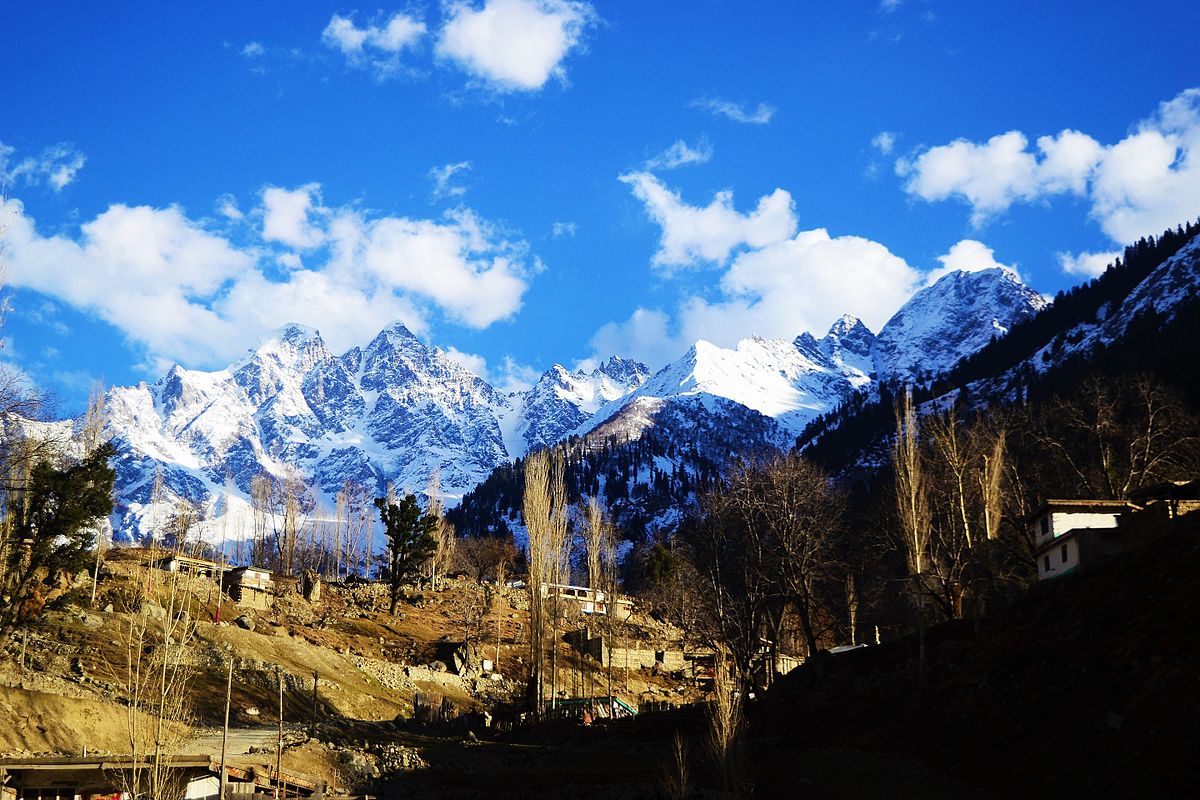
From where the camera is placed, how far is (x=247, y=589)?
65.2 meters

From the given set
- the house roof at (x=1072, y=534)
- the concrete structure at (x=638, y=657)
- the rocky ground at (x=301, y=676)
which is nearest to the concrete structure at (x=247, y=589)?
the rocky ground at (x=301, y=676)

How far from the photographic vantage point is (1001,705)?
2739 cm

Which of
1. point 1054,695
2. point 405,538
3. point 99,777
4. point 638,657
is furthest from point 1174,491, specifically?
point 405,538

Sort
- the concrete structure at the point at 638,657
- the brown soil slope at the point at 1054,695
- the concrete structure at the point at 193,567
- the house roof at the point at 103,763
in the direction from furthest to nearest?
the concrete structure at the point at 638,657
the concrete structure at the point at 193,567
the house roof at the point at 103,763
the brown soil slope at the point at 1054,695

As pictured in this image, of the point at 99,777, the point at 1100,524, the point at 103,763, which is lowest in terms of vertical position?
the point at 99,777

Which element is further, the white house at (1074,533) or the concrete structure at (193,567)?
the concrete structure at (193,567)

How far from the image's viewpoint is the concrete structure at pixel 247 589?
6462 cm

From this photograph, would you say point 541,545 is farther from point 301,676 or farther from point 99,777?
point 99,777

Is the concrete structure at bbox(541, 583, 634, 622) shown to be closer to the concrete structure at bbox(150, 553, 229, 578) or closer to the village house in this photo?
the concrete structure at bbox(150, 553, 229, 578)

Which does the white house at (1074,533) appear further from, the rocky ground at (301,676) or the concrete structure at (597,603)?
the concrete structure at (597,603)

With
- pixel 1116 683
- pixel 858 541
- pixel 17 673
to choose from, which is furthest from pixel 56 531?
pixel 858 541

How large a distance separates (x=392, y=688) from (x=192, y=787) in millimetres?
31117

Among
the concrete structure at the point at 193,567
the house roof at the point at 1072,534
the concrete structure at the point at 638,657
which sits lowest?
the concrete structure at the point at 638,657

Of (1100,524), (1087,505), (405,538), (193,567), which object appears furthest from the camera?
(405,538)
